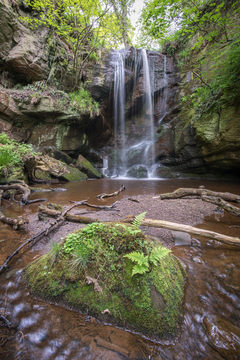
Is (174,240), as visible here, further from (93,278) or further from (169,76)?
(169,76)

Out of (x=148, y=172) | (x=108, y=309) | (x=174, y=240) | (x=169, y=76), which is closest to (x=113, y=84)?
(x=169, y=76)

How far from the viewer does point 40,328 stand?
1180 mm

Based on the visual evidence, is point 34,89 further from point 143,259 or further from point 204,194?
point 143,259

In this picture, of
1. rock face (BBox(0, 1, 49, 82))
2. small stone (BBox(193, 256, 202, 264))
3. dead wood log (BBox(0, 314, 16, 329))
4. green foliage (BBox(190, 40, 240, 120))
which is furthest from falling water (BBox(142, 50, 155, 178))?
dead wood log (BBox(0, 314, 16, 329))

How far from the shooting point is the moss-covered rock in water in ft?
4.10

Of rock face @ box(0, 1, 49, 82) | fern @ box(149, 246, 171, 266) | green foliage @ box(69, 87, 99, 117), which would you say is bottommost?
fern @ box(149, 246, 171, 266)

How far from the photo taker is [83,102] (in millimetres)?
12625

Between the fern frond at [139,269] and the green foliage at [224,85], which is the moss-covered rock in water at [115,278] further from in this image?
the green foliage at [224,85]

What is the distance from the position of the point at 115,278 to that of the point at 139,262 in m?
0.30

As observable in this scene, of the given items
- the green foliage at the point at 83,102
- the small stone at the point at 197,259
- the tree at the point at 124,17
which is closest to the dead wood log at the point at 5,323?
the small stone at the point at 197,259

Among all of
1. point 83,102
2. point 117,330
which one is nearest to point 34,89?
point 83,102

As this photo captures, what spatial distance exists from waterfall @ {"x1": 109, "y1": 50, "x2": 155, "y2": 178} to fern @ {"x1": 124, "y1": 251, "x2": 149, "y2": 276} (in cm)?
1250

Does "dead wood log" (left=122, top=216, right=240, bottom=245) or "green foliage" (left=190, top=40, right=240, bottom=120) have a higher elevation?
"green foliage" (left=190, top=40, right=240, bottom=120)

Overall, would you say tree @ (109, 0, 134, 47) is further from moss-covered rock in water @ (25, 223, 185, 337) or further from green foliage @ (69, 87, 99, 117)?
moss-covered rock in water @ (25, 223, 185, 337)
